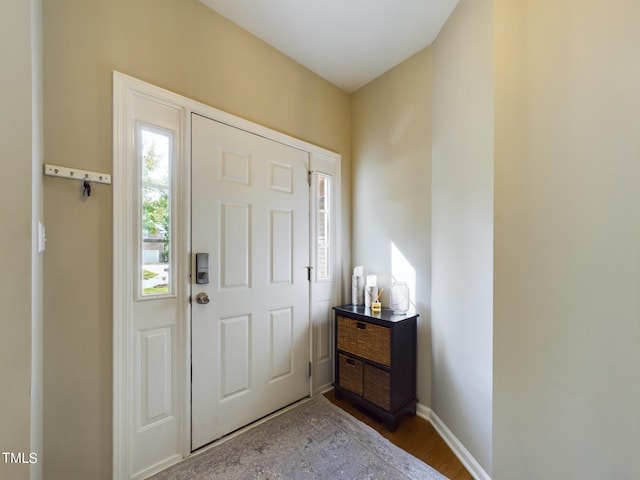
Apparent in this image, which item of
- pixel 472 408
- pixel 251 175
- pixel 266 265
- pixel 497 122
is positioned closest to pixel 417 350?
pixel 472 408

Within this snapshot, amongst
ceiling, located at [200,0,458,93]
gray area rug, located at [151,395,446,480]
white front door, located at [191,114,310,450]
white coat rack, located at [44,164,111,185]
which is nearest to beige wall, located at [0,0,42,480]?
white coat rack, located at [44,164,111,185]

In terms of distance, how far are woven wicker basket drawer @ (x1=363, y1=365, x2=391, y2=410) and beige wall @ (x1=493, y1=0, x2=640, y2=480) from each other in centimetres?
68

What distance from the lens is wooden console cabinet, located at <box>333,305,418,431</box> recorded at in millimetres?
1872

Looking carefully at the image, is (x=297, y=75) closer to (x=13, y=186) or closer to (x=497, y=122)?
(x=497, y=122)

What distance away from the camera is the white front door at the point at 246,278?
166cm

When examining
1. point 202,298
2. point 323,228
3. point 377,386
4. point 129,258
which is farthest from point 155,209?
point 377,386

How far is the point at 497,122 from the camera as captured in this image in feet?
4.41

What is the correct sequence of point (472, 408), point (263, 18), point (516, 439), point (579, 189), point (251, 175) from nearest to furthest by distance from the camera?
point (579, 189)
point (516, 439)
point (472, 408)
point (263, 18)
point (251, 175)

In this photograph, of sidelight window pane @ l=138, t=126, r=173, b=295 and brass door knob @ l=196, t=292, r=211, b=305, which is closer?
sidelight window pane @ l=138, t=126, r=173, b=295

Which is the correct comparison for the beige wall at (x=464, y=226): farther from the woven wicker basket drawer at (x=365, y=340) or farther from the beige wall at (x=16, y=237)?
the beige wall at (x=16, y=237)

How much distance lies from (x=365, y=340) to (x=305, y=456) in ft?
2.62

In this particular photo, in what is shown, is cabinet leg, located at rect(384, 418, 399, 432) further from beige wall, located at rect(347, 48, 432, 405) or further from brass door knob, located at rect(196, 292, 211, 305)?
brass door knob, located at rect(196, 292, 211, 305)

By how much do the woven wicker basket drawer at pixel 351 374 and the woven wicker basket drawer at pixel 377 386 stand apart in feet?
0.19

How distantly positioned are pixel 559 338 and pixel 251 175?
1.89 m
